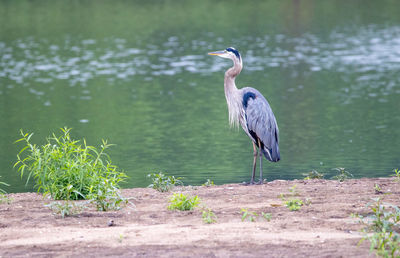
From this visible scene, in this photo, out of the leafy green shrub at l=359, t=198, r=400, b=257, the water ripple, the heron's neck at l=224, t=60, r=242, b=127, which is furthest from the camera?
the water ripple

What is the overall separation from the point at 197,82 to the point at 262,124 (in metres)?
12.7

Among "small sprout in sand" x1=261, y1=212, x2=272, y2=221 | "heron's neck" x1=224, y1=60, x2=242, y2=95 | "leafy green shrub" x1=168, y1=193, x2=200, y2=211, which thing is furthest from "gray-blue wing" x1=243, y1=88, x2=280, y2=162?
"small sprout in sand" x1=261, y1=212, x2=272, y2=221

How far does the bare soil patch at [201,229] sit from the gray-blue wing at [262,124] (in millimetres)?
1495

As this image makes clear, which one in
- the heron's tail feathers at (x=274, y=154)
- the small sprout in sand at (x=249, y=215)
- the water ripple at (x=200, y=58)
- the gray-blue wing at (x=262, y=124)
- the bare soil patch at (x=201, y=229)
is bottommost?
the bare soil patch at (x=201, y=229)

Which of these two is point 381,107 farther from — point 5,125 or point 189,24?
point 189,24

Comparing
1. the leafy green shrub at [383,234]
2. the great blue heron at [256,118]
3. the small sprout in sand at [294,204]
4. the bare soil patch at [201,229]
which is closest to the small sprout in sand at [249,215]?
the bare soil patch at [201,229]

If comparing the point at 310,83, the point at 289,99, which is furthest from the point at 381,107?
the point at 310,83

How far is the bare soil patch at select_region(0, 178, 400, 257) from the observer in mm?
5426

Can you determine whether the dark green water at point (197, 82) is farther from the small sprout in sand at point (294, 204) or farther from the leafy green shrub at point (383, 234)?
the leafy green shrub at point (383, 234)

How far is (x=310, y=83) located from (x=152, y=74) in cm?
562

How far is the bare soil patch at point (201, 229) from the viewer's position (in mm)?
5426

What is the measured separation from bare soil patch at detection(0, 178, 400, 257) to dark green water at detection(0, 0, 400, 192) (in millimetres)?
3260

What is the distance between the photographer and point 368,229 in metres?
5.82

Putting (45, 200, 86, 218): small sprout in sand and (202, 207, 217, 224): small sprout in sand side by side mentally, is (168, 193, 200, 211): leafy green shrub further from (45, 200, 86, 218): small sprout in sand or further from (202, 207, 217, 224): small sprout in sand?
(45, 200, 86, 218): small sprout in sand
